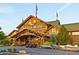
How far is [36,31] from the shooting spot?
9738 centimetres

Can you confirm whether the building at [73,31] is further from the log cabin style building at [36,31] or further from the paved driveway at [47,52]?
the paved driveway at [47,52]

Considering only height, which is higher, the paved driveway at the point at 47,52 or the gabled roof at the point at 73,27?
the gabled roof at the point at 73,27

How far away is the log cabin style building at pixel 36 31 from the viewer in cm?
9725

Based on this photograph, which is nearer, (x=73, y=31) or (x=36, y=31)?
(x=73, y=31)

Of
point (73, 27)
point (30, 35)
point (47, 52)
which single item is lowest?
point (47, 52)

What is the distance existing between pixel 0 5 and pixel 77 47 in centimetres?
121

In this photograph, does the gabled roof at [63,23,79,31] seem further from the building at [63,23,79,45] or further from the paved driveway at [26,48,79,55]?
the paved driveway at [26,48,79,55]

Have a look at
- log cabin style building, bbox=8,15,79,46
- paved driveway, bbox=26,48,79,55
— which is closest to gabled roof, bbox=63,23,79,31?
log cabin style building, bbox=8,15,79,46

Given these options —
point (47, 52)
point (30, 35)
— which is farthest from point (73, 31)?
point (30, 35)

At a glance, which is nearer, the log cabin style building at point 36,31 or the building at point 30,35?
the log cabin style building at point 36,31

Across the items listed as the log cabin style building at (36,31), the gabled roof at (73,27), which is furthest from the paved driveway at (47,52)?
the gabled roof at (73,27)

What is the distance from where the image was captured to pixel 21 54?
319 ft

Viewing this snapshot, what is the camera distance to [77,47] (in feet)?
319

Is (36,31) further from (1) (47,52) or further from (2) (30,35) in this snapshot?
(1) (47,52)
